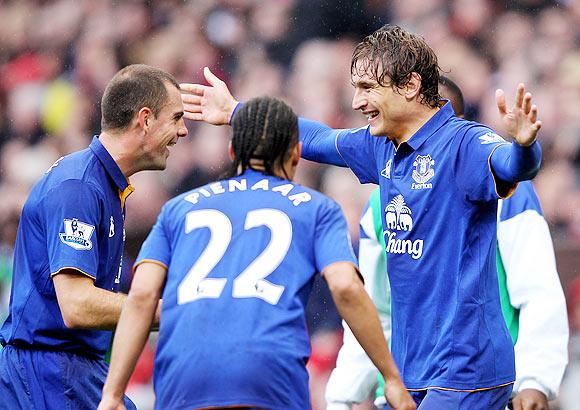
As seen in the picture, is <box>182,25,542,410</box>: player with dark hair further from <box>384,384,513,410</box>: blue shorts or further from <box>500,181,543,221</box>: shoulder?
<box>500,181,543,221</box>: shoulder

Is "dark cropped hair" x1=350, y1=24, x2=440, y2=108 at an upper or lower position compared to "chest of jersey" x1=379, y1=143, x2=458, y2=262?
upper

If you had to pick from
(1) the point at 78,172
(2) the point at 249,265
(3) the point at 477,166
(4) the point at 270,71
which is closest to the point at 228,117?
(1) the point at 78,172

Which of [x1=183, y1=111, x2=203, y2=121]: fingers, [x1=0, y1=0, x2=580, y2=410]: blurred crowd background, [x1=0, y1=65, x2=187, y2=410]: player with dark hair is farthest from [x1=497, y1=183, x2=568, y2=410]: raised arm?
[x1=0, y1=0, x2=580, y2=410]: blurred crowd background

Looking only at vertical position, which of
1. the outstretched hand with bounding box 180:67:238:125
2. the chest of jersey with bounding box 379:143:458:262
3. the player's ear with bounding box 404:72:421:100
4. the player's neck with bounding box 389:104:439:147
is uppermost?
the player's ear with bounding box 404:72:421:100

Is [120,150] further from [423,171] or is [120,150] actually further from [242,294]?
[242,294]

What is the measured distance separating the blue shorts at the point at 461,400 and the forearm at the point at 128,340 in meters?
1.33

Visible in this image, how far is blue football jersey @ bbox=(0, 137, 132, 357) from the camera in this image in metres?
5.19

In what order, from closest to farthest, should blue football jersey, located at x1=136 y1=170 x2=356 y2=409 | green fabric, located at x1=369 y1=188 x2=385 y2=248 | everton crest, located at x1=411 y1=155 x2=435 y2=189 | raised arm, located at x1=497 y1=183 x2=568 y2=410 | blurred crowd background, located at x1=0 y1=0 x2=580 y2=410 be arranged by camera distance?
1. blue football jersey, located at x1=136 y1=170 x2=356 y2=409
2. everton crest, located at x1=411 y1=155 x2=435 y2=189
3. raised arm, located at x1=497 y1=183 x2=568 y2=410
4. green fabric, located at x1=369 y1=188 x2=385 y2=248
5. blurred crowd background, located at x1=0 y1=0 x2=580 y2=410

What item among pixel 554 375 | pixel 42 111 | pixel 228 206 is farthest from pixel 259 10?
pixel 228 206

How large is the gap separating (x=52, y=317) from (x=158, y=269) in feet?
3.53

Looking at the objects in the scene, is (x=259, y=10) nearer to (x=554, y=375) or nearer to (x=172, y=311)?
(x=554, y=375)

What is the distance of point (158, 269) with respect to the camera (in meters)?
4.43

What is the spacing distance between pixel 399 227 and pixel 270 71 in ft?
16.8

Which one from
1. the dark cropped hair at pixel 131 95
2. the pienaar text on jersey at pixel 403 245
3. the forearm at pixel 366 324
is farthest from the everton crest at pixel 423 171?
the dark cropped hair at pixel 131 95
